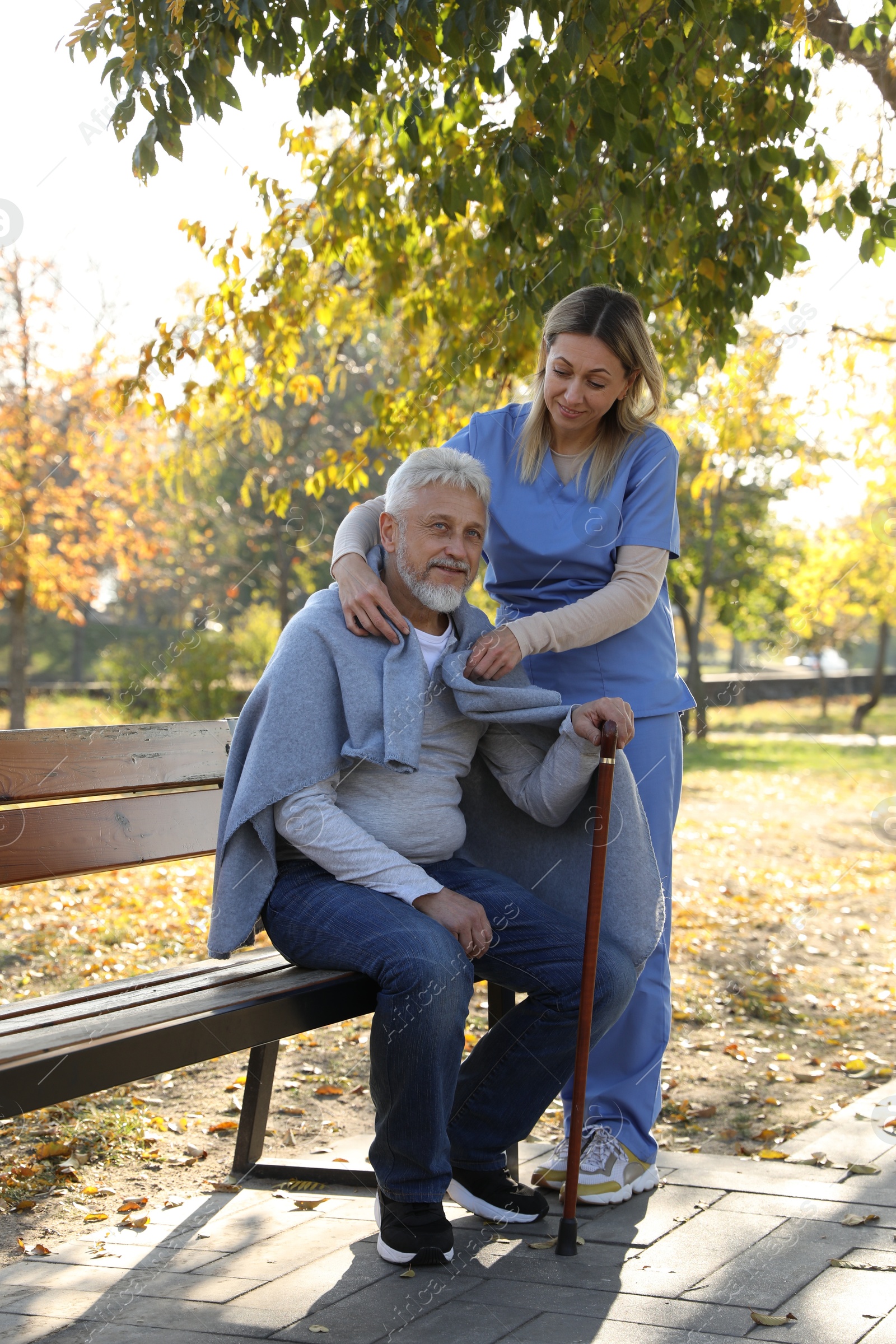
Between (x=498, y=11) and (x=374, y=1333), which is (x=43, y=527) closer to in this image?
(x=498, y=11)

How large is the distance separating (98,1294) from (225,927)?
0.76m

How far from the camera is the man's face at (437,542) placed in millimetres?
2873

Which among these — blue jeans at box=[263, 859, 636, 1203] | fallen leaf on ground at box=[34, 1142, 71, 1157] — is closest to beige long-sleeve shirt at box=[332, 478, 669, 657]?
blue jeans at box=[263, 859, 636, 1203]

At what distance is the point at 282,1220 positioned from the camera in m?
2.98

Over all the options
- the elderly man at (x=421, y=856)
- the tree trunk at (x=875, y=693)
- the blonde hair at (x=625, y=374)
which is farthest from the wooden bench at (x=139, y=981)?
the tree trunk at (x=875, y=693)

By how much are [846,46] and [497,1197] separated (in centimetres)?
413

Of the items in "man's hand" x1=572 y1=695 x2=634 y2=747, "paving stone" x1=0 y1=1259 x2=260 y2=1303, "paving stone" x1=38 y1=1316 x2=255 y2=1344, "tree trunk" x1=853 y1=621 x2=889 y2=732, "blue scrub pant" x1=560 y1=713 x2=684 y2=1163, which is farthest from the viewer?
"tree trunk" x1=853 y1=621 x2=889 y2=732

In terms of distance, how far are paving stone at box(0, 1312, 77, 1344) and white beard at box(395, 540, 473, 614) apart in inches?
63.6

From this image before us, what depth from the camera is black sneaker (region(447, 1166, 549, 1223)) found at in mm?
2885

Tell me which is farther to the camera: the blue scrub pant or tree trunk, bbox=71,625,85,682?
tree trunk, bbox=71,625,85,682

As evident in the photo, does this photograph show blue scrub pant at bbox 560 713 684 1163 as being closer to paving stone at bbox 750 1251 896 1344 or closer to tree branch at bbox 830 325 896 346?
paving stone at bbox 750 1251 896 1344

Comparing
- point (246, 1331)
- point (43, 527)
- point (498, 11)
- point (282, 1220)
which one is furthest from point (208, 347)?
point (43, 527)

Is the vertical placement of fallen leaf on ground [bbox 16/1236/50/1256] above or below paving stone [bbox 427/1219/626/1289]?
below

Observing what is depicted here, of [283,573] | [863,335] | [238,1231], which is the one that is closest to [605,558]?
[238,1231]
